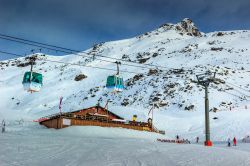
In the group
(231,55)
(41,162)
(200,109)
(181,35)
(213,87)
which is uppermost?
(181,35)

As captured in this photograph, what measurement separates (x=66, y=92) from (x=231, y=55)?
57.8m

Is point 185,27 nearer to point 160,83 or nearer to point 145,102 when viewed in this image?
point 160,83

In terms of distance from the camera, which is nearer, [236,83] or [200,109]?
[200,109]

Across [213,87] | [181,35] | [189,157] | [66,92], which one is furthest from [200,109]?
[181,35]

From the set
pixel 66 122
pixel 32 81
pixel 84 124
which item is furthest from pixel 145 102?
pixel 32 81

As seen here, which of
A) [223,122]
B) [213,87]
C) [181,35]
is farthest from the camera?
[181,35]

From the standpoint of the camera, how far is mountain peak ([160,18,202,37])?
18318cm

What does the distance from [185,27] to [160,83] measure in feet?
344

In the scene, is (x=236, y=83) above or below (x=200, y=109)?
above

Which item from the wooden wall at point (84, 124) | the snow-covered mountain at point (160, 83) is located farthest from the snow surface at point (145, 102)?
the wooden wall at point (84, 124)

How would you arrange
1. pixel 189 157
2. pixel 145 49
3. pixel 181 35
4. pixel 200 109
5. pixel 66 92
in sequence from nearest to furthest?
pixel 189 157
pixel 200 109
pixel 66 92
pixel 145 49
pixel 181 35

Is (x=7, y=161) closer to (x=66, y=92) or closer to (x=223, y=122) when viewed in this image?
(x=223, y=122)

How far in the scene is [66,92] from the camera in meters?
105

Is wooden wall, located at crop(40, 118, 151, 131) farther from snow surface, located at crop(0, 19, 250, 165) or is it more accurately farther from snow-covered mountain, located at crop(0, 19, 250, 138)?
snow-covered mountain, located at crop(0, 19, 250, 138)
